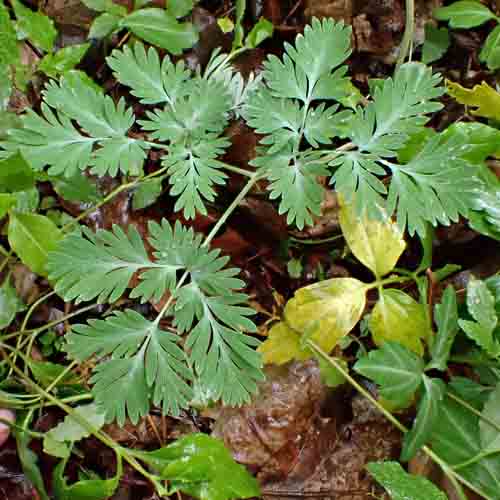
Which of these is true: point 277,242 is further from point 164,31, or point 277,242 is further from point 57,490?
point 57,490

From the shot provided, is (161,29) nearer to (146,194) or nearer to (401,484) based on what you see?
(146,194)

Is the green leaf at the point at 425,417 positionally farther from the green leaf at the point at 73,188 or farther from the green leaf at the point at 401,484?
the green leaf at the point at 73,188

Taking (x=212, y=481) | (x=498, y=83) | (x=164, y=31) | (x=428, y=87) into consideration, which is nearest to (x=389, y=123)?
(x=428, y=87)

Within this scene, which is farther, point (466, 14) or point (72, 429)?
point (466, 14)

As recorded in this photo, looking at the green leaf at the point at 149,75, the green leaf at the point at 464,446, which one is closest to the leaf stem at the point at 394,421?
the green leaf at the point at 464,446

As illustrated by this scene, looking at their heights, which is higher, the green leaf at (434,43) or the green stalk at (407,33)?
the green stalk at (407,33)

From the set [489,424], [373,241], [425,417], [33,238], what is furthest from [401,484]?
[33,238]
